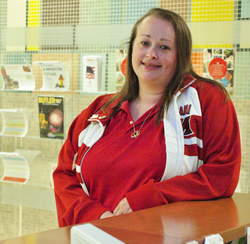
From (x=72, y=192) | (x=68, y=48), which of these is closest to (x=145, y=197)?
(x=72, y=192)

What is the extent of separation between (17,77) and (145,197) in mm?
2357

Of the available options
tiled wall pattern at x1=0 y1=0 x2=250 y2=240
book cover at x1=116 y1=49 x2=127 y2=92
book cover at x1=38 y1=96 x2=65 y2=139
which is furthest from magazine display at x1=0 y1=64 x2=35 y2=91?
book cover at x1=116 y1=49 x2=127 y2=92

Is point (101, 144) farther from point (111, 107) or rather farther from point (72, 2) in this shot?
point (72, 2)

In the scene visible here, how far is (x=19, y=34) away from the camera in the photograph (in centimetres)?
364

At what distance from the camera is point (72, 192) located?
1855 mm

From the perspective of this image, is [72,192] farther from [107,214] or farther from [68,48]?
[68,48]

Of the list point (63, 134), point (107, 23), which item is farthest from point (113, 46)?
point (63, 134)

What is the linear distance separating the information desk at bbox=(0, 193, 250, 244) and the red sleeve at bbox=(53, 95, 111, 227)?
445mm

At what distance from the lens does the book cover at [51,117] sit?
3.46 metres

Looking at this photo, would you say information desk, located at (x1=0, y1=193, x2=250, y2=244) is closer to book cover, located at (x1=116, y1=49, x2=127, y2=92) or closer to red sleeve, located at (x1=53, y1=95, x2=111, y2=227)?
red sleeve, located at (x1=53, y1=95, x2=111, y2=227)

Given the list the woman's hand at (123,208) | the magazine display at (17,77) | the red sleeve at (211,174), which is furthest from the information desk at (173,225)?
the magazine display at (17,77)

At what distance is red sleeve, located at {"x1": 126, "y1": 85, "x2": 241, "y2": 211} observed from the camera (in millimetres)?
1578

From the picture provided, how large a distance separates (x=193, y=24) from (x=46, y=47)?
1.31 metres

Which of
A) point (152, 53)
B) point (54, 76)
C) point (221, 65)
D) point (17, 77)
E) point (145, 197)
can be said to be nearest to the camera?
point (145, 197)
